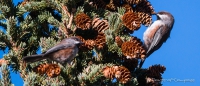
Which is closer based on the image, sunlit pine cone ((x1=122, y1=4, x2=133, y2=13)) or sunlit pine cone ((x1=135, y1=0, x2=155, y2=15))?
sunlit pine cone ((x1=122, y1=4, x2=133, y2=13))

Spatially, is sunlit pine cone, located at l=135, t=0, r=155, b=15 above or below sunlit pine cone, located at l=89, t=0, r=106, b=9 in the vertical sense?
above

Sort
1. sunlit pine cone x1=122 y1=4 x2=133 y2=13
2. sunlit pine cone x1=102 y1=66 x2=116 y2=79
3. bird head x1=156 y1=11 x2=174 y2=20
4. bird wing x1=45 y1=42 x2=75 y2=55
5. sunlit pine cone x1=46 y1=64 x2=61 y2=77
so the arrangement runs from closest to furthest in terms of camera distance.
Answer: sunlit pine cone x1=46 y1=64 x2=61 y2=77
sunlit pine cone x1=102 y1=66 x2=116 y2=79
bird wing x1=45 y1=42 x2=75 y2=55
sunlit pine cone x1=122 y1=4 x2=133 y2=13
bird head x1=156 y1=11 x2=174 y2=20

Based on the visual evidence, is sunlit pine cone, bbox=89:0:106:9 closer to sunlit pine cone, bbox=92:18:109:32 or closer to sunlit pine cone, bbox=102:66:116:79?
sunlit pine cone, bbox=92:18:109:32

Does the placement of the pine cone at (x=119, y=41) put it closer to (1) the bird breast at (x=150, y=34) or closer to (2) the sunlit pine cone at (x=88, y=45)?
(2) the sunlit pine cone at (x=88, y=45)

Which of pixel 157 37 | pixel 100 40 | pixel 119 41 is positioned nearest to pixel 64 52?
pixel 100 40

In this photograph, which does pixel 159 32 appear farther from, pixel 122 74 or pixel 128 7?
pixel 122 74

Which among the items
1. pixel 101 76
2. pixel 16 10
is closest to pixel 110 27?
pixel 101 76

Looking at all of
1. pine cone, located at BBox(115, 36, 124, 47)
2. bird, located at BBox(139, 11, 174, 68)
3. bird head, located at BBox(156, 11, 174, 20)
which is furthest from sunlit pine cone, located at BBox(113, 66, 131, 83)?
bird head, located at BBox(156, 11, 174, 20)

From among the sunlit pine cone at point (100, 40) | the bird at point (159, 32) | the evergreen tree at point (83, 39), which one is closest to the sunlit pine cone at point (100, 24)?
the evergreen tree at point (83, 39)
